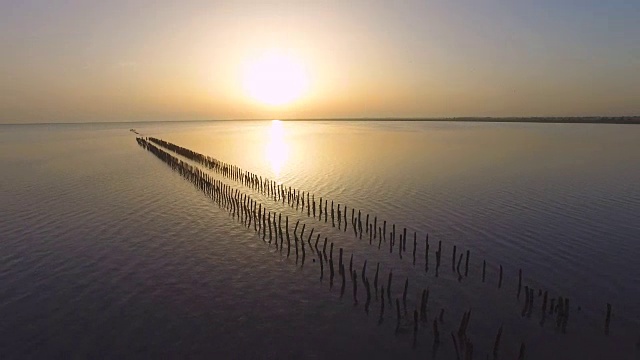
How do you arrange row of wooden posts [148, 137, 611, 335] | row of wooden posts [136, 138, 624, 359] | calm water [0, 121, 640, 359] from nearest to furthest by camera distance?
row of wooden posts [136, 138, 624, 359]
calm water [0, 121, 640, 359]
row of wooden posts [148, 137, 611, 335]

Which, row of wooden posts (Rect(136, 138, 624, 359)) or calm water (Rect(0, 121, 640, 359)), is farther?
calm water (Rect(0, 121, 640, 359))

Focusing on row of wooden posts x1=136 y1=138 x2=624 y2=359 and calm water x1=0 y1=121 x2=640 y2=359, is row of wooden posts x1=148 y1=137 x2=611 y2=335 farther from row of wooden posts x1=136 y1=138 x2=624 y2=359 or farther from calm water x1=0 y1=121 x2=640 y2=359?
calm water x1=0 y1=121 x2=640 y2=359

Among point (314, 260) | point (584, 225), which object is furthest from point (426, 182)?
point (314, 260)

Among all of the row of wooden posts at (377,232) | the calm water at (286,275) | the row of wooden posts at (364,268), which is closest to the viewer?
the row of wooden posts at (364,268)

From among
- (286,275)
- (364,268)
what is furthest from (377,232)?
(364,268)

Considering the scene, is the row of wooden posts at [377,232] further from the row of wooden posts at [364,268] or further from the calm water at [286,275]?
the calm water at [286,275]

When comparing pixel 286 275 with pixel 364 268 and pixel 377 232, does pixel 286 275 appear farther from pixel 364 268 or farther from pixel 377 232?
pixel 377 232

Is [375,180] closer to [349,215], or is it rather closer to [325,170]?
[325,170]

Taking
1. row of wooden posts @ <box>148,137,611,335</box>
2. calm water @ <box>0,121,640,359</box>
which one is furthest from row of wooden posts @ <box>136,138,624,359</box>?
calm water @ <box>0,121,640,359</box>

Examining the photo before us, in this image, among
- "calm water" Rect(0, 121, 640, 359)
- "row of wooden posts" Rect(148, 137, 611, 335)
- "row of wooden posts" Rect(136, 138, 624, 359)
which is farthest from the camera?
"row of wooden posts" Rect(148, 137, 611, 335)

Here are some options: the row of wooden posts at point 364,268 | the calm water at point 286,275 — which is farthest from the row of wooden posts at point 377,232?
the calm water at point 286,275

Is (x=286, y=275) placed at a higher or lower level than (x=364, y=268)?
lower
